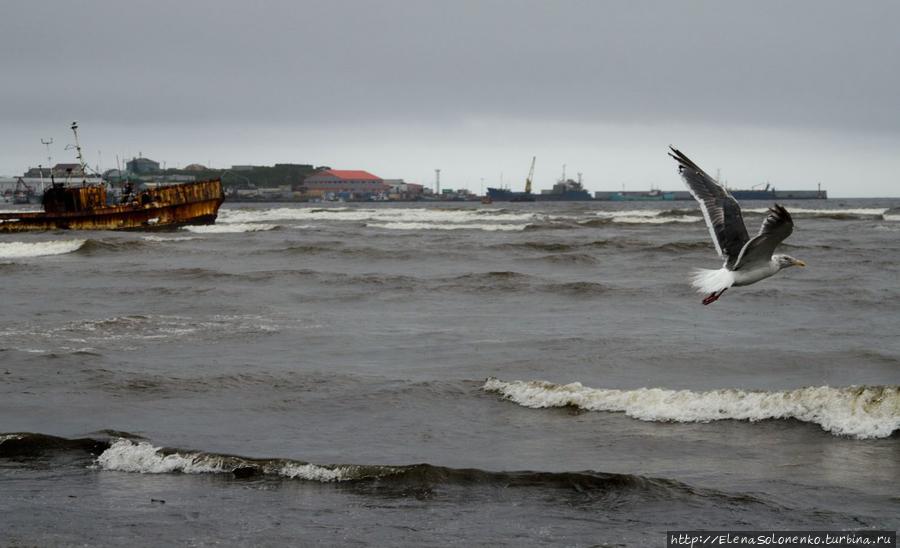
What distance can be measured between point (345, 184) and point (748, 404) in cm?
18138

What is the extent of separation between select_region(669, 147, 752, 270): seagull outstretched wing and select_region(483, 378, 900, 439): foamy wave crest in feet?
8.49

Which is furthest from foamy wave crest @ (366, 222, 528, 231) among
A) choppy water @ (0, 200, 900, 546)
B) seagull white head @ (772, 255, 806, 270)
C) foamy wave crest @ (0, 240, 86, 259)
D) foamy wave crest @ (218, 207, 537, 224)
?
seagull white head @ (772, 255, 806, 270)

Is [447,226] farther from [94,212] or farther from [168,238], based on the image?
[94,212]

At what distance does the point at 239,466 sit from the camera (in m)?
9.90

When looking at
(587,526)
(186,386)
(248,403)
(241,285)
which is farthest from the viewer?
(241,285)

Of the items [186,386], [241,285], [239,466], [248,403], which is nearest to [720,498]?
[239,466]

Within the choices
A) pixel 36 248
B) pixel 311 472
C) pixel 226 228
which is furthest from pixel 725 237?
pixel 226 228

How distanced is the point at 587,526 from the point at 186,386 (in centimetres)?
695

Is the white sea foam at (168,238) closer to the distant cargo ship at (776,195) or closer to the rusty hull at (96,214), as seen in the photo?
the rusty hull at (96,214)

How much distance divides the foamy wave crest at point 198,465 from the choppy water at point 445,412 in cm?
3

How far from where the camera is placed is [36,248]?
40750 millimetres

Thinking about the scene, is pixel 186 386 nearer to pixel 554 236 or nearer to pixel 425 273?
pixel 425 273

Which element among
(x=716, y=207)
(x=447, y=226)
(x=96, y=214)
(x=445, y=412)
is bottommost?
(x=445, y=412)

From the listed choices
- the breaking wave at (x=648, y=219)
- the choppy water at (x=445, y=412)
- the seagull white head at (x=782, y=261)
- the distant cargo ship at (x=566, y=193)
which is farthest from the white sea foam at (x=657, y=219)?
the distant cargo ship at (x=566, y=193)
